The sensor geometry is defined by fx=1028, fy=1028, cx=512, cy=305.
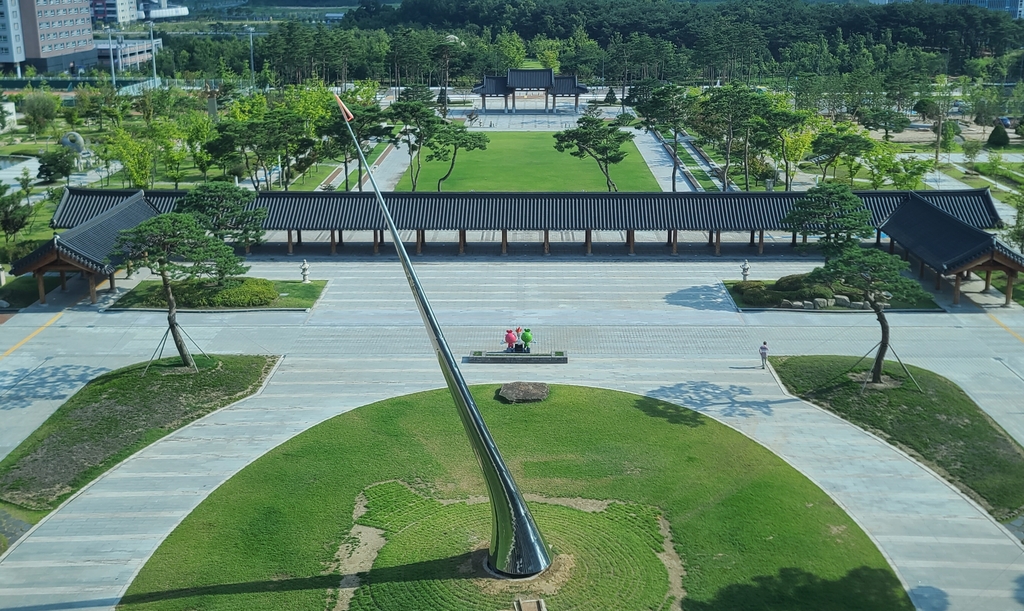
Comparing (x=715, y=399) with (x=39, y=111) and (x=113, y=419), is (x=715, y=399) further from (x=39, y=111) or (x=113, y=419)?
(x=39, y=111)

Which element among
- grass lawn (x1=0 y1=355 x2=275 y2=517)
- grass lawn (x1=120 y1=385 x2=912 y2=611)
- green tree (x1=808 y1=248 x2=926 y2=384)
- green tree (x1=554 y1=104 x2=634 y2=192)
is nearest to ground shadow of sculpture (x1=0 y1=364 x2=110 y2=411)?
grass lawn (x1=0 y1=355 x2=275 y2=517)

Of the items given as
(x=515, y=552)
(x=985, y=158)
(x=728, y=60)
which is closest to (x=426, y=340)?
(x=515, y=552)

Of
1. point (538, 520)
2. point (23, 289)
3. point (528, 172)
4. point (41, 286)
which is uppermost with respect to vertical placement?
point (528, 172)

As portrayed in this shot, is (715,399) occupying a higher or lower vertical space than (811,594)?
higher

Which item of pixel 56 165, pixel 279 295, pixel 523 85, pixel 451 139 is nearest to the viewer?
pixel 279 295

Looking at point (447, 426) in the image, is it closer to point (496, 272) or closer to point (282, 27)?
point (496, 272)

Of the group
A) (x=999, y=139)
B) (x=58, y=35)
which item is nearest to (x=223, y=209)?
(x=999, y=139)
